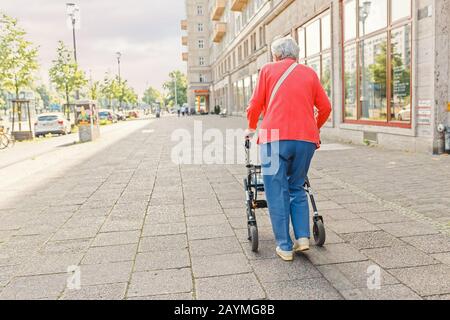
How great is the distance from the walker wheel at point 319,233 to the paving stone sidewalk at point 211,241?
68mm

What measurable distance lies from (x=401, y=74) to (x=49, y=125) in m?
19.6

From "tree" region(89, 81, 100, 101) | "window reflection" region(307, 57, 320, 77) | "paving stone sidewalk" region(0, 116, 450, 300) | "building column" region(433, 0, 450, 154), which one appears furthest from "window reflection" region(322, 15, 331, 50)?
"tree" region(89, 81, 100, 101)

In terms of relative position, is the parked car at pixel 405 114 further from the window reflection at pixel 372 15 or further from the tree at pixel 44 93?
the tree at pixel 44 93

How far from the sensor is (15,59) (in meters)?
22.6

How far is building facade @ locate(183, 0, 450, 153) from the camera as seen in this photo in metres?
9.84

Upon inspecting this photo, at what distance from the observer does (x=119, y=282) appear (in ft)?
11.5

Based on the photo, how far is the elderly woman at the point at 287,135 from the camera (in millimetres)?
3836

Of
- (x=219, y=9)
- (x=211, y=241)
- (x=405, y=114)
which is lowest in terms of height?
(x=211, y=241)

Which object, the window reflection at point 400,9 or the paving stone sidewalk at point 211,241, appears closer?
the paving stone sidewalk at point 211,241

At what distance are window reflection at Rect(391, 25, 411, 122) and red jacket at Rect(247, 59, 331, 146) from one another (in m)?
7.82

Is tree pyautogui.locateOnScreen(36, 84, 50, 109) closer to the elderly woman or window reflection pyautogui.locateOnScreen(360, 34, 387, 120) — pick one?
window reflection pyautogui.locateOnScreen(360, 34, 387, 120)

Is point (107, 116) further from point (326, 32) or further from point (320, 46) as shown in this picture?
point (326, 32)

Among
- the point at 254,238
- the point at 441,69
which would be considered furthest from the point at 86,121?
the point at 254,238

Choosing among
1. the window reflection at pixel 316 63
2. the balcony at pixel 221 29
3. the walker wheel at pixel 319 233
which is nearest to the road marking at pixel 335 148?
the window reflection at pixel 316 63
